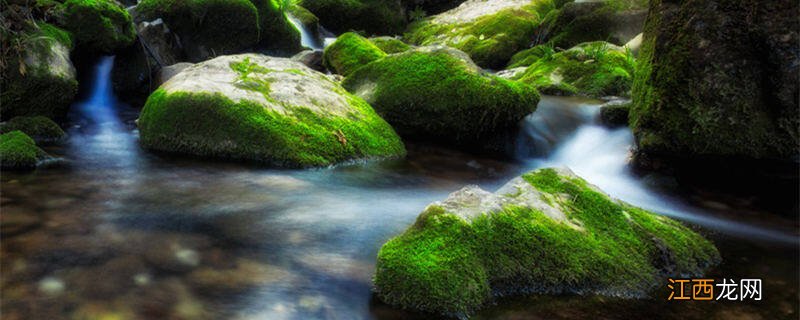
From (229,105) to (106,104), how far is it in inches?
180

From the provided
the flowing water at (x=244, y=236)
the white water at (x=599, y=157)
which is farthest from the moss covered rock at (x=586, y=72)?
the flowing water at (x=244, y=236)

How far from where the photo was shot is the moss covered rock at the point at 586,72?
43.4 feet

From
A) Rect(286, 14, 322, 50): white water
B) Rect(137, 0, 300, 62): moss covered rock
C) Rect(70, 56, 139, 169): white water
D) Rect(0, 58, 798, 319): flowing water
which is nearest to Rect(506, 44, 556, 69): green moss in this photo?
Rect(286, 14, 322, 50): white water

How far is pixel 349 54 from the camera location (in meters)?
12.3

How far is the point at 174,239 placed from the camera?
447 cm

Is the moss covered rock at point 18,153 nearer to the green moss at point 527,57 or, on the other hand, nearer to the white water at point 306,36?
the white water at point 306,36

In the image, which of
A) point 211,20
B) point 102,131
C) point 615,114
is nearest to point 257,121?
point 102,131

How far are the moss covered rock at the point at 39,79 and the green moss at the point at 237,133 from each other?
5.08ft

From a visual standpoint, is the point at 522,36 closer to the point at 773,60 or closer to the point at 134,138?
the point at 773,60

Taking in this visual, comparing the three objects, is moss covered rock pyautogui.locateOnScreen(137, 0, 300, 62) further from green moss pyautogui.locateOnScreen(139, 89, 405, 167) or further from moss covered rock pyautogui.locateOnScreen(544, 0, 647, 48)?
moss covered rock pyautogui.locateOnScreen(544, 0, 647, 48)

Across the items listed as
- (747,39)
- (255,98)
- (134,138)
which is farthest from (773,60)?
(134,138)

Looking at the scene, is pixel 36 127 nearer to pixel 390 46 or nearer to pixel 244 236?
pixel 244 236

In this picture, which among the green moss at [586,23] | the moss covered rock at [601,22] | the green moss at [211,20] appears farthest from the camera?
the green moss at [586,23]

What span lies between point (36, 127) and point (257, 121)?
10.8 feet
